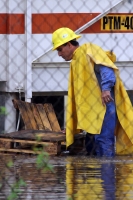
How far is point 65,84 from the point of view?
9.86m

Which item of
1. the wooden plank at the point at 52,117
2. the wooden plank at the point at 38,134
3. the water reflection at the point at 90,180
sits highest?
the wooden plank at the point at 52,117

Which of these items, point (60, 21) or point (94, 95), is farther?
point (60, 21)

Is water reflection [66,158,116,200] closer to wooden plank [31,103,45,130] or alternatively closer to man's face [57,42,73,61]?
man's face [57,42,73,61]

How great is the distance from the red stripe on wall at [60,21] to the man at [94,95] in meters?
0.75

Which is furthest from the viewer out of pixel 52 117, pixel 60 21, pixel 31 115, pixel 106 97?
pixel 52 117

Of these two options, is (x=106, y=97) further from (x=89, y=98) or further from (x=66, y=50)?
(x=66, y=50)

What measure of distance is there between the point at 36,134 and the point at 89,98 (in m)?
0.74

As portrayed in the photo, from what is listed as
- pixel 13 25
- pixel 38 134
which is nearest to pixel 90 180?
pixel 38 134

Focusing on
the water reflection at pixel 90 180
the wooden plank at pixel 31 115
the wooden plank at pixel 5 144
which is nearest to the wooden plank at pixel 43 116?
the wooden plank at pixel 31 115

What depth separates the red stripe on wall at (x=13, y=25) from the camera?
977 centimetres

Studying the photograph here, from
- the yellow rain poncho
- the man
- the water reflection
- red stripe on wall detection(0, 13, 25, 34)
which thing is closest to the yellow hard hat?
the man

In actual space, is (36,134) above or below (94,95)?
below

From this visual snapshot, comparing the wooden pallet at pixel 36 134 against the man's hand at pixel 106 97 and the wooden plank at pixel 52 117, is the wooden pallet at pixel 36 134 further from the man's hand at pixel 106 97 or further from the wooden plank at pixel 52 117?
the man's hand at pixel 106 97

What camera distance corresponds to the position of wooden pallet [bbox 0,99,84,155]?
884cm
